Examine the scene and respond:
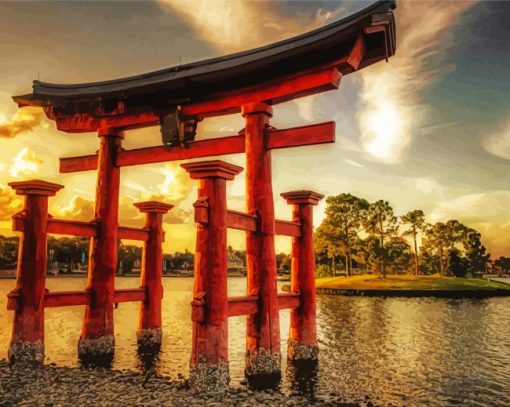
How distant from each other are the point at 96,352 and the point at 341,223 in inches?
1466

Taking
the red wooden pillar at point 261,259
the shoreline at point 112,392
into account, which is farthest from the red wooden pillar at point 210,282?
the red wooden pillar at point 261,259

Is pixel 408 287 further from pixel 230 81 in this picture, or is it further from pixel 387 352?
pixel 230 81

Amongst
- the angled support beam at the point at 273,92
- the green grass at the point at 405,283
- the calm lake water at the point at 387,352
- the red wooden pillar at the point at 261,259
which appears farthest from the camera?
the green grass at the point at 405,283

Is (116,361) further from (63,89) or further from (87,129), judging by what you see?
(63,89)

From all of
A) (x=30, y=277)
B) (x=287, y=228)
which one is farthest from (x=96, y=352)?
(x=287, y=228)

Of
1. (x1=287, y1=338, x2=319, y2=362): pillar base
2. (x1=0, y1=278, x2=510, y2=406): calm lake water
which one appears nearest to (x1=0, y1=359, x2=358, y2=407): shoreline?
(x1=0, y1=278, x2=510, y2=406): calm lake water

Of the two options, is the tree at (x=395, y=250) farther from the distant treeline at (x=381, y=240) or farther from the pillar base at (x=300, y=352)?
the pillar base at (x=300, y=352)

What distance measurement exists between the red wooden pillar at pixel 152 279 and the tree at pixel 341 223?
33.6 meters

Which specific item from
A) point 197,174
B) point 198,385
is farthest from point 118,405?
point 197,174

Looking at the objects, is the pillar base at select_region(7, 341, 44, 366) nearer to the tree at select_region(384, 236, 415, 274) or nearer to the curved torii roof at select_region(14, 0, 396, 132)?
the curved torii roof at select_region(14, 0, 396, 132)

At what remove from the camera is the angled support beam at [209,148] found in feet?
30.2

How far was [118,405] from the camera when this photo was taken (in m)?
7.43

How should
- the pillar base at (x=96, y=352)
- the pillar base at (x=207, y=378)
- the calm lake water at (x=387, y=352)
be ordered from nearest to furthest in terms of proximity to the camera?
the pillar base at (x=207, y=378), the calm lake water at (x=387, y=352), the pillar base at (x=96, y=352)

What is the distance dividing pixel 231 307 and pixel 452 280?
43.3 metres
